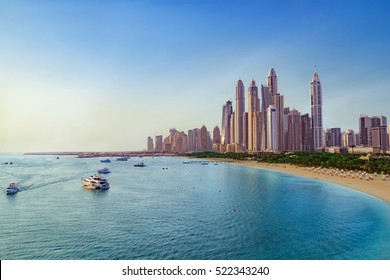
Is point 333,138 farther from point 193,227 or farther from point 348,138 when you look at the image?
point 193,227

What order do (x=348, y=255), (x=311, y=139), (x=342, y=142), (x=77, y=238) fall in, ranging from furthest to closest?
(x=311, y=139)
(x=342, y=142)
(x=77, y=238)
(x=348, y=255)

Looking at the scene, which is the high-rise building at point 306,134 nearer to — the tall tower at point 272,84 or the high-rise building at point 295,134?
the high-rise building at point 295,134

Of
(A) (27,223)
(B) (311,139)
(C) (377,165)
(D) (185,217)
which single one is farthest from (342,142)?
(A) (27,223)

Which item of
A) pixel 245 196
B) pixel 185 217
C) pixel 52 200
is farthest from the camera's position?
pixel 245 196

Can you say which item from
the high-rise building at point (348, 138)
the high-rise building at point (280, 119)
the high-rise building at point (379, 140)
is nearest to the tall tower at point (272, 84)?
the high-rise building at point (280, 119)

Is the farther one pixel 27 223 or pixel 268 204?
pixel 268 204

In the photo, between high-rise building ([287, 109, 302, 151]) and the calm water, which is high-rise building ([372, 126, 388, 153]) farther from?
high-rise building ([287, 109, 302, 151])
